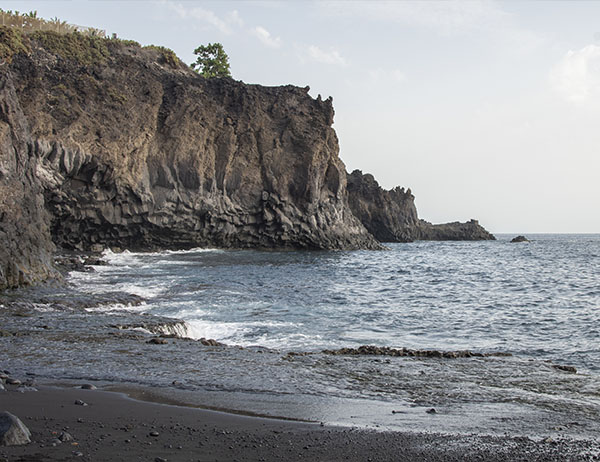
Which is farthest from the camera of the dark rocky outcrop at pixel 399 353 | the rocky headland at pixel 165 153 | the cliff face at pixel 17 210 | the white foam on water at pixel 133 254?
the rocky headland at pixel 165 153

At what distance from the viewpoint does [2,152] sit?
2083 centimetres

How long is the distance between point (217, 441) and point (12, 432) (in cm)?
200

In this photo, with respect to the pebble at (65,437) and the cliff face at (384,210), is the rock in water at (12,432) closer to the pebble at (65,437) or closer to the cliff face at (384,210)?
the pebble at (65,437)

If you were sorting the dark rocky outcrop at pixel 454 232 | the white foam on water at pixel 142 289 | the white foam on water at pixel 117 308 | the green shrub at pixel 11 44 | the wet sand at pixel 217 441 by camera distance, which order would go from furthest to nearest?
1. the dark rocky outcrop at pixel 454 232
2. the green shrub at pixel 11 44
3. the white foam on water at pixel 142 289
4. the white foam on water at pixel 117 308
5. the wet sand at pixel 217 441

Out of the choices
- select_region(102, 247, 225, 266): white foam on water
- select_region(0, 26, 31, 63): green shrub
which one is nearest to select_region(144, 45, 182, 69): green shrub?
select_region(0, 26, 31, 63): green shrub

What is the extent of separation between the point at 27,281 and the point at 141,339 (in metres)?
9.23

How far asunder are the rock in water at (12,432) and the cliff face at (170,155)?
2316cm

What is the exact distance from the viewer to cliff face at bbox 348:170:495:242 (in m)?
96.1

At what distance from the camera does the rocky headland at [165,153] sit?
40.8m

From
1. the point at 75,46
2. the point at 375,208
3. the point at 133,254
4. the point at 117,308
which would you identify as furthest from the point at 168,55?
the point at 375,208

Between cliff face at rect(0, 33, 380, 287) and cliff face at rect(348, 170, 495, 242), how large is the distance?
90.1ft

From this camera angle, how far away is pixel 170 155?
50406 mm

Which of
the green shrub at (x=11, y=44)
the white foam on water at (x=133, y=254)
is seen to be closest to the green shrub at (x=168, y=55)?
the green shrub at (x=11, y=44)

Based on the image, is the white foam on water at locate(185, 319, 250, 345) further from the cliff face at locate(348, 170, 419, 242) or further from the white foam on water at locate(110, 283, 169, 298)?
the cliff face at locate(348, 170, 419, 242)
